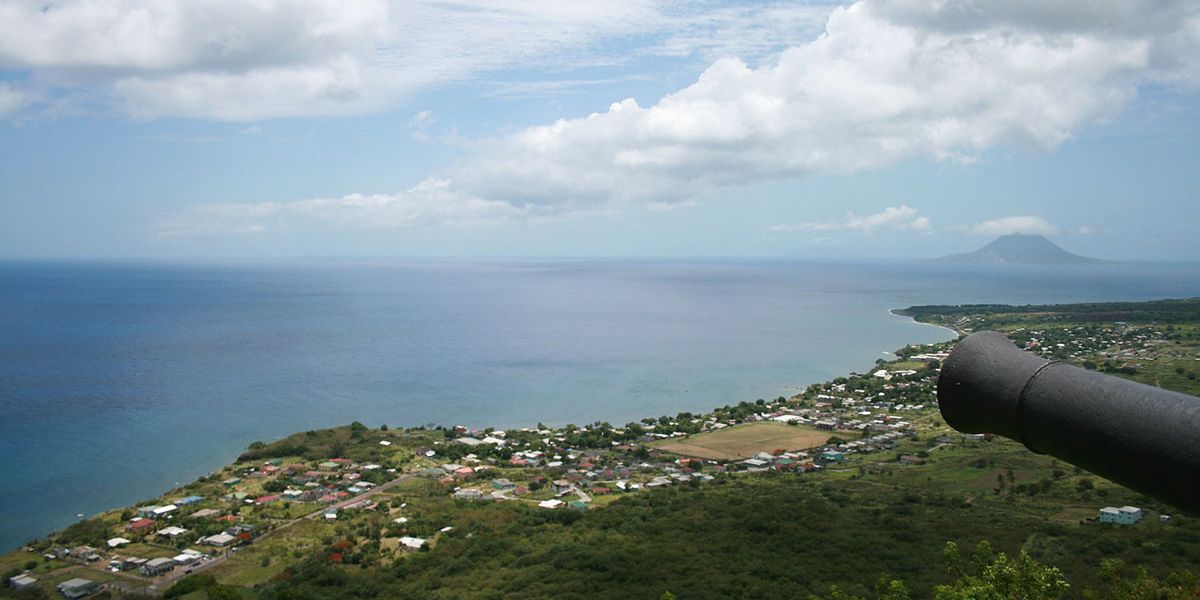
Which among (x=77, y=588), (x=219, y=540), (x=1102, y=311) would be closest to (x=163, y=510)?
(x=219, y=540)

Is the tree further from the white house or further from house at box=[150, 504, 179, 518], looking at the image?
house at box=[150, 504, 179, 518]

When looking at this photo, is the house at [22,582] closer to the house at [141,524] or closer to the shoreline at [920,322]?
the house at [141,524]

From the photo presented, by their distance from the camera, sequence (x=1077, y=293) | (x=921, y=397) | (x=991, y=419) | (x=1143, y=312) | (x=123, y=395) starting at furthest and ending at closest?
(x=1077, y=293) → (x=1143, y=312) → (x=123, y=395) → (x=921, y=397) → (x=991, y=419)

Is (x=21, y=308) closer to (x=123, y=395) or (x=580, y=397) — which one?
(x=123, y=395)

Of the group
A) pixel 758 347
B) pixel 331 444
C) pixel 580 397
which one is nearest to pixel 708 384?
pixel 580 397

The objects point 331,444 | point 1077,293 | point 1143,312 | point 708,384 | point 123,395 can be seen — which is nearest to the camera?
point 331,444

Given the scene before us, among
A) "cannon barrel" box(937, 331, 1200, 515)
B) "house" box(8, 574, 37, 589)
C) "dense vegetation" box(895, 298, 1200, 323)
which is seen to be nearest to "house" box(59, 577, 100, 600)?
"house" box(8, 574, 37, 589)
